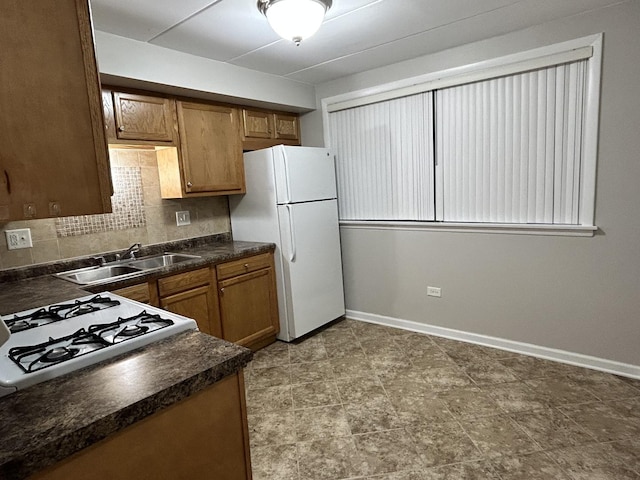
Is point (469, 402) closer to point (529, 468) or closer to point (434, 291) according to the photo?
point (529, 468)

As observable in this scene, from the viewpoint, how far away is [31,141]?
2.85 feet

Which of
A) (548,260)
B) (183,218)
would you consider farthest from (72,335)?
(548,260)

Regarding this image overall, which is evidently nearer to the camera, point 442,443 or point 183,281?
point 442,443

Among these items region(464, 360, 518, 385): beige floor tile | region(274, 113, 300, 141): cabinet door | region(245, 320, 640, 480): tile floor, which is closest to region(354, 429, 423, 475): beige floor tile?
region(245, 320, 640, 480): tile floor

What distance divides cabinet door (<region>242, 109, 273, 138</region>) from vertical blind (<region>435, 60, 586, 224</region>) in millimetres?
1517

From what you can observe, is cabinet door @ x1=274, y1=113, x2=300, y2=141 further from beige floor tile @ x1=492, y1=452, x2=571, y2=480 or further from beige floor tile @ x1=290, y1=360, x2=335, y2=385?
beige floor tile @ x1=492, y1=452, x2=571, y2=480

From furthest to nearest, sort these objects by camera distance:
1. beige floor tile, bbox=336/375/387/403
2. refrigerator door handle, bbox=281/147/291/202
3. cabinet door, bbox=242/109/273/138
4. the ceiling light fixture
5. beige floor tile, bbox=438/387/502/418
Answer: cabinet door, bbox=242/109/273/138
refrigerator door handle, bbox=281/147/291/202
beige floor tile, bbox=336/375/387/403
beige floor tile, bbox=438/387/502/418
the ceiling light fixture

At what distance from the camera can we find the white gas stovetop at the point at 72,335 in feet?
3.30

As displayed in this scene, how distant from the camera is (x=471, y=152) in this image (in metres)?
2.97

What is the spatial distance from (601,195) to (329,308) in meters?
2.27

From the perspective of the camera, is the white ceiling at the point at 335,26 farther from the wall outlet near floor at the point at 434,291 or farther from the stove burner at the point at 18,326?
the wall outlet near floor at the point at 434,291

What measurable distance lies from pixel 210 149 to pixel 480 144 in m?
2.12

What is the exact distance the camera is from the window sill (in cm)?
258

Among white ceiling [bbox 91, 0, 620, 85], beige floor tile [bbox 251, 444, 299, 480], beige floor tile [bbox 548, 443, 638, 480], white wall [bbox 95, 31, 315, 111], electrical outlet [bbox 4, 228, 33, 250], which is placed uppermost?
white ceiling [bbox 91, 0, 620, 85]
